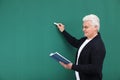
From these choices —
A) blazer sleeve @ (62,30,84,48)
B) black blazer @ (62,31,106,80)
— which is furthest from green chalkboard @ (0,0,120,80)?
black blazer @ (62,31,106,80)

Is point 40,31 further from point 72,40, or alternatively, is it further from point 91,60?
point 91,60

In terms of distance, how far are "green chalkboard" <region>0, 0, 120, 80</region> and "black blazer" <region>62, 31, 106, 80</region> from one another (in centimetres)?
37

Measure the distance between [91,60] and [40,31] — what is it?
60cm

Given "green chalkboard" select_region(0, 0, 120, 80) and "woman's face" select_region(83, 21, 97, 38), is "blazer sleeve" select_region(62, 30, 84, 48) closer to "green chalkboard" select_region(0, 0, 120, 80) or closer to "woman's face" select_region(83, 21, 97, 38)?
"green chalkboard" select_region(0, 0, 120, 80)

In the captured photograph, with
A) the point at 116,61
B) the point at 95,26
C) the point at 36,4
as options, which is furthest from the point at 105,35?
the point at 36,4

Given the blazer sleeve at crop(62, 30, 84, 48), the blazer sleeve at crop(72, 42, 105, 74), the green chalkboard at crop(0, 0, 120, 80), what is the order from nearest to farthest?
the blazer sleeve at crop(72, 42, 105, 74), the green chalkboard at crop(0, 0, 120, 80), the blazer sleeve at crop(62, 30, 84, 48)

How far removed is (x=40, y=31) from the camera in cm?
265

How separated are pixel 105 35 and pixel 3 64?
1126 mm

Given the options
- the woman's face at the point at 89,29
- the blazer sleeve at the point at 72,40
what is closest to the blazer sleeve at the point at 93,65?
the woman's face at the point at 89,29

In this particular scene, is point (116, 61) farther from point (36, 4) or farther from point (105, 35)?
point (36, 4)

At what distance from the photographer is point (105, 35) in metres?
2.93

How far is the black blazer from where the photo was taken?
7.64ft

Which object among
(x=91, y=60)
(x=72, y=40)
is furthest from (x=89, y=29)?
(x=72, y=40)

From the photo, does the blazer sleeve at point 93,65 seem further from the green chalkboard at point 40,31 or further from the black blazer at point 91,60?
the green chalkboard at point 40,31
